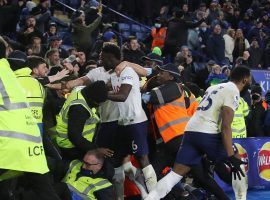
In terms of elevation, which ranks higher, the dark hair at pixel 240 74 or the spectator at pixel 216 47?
the dark hair at pixel 240 74

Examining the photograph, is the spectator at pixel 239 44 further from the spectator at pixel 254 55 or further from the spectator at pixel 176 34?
the spectator at pixel 176 34

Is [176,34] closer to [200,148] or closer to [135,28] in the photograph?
[135,28]

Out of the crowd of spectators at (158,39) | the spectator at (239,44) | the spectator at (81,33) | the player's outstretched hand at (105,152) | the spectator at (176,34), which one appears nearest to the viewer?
the player's outstretched hand at (105,152)

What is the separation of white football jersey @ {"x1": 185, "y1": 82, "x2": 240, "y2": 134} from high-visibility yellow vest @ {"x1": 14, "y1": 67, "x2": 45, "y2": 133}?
5.64 ft

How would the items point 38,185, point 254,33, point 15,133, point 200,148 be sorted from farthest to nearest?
point 254,33 < point 200,148 < point 38,185 < point 15,133

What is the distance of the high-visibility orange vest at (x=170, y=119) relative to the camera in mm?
8055

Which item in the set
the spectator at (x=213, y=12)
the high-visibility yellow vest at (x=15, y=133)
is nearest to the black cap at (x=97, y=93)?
the high-visibility yellow vest at (x=15, y=133)

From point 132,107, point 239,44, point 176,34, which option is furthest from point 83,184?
point 239,44

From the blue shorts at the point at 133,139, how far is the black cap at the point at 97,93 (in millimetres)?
846

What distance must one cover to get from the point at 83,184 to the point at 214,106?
5.51 feet

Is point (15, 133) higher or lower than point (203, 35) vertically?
higher

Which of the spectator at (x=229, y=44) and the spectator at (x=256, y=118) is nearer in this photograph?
the spectator at (x=256, y=118)

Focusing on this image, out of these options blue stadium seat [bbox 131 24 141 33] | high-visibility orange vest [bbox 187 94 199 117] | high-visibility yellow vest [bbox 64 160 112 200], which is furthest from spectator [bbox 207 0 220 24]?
high-visibility yellow vest [bbox 64 160 112 200]

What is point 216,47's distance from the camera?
16500mm
